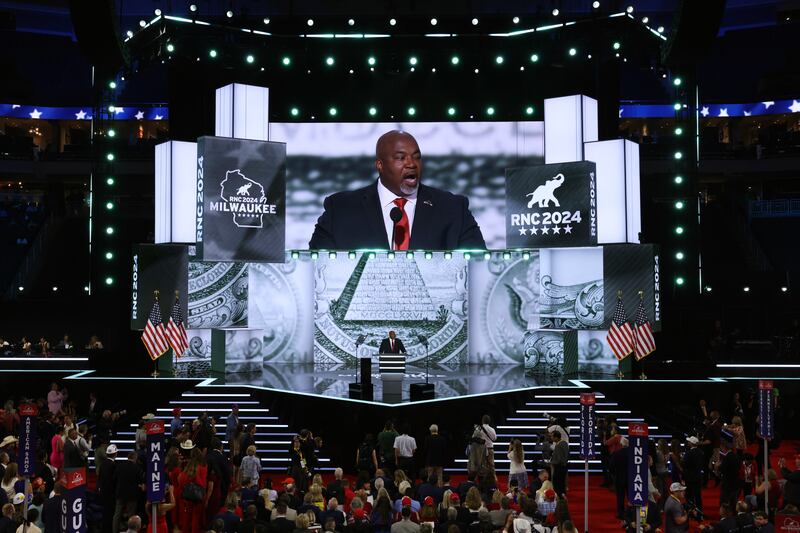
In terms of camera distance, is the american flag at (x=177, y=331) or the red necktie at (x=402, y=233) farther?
the red necktie at (x=402, y=233)

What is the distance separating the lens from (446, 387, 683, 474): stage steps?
20688 millimetres

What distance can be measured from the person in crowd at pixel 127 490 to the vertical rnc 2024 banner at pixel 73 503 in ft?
12.6

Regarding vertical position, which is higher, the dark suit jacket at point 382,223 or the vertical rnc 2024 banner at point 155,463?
the dark suit jacket at point 382,223

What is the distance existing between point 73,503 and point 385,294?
18776mm

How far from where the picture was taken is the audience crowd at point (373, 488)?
12.0 m

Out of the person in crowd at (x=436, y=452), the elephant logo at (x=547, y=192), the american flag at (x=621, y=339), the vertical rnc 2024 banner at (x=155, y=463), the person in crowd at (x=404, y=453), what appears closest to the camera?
the vertical rnc 2024 banner at (x=155, y=463)

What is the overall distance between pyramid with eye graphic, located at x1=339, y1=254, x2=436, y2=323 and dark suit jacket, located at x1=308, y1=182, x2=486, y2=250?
0.84m

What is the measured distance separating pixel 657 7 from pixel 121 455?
67.3 feet

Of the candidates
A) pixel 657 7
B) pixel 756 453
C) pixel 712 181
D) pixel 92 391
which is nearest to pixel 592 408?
pixel 756 453

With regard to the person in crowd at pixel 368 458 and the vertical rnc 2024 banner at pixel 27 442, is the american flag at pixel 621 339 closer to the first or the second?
the person in crowd at pixel 368 458

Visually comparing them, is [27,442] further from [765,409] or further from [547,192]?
[547,192]

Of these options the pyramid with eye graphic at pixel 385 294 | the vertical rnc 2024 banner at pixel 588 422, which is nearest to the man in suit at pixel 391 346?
the pyramid with eye graphic at pixel 385 294

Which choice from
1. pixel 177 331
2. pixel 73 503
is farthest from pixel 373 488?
pixel 177 331

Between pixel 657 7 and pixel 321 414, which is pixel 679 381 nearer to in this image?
pixel 321 414
